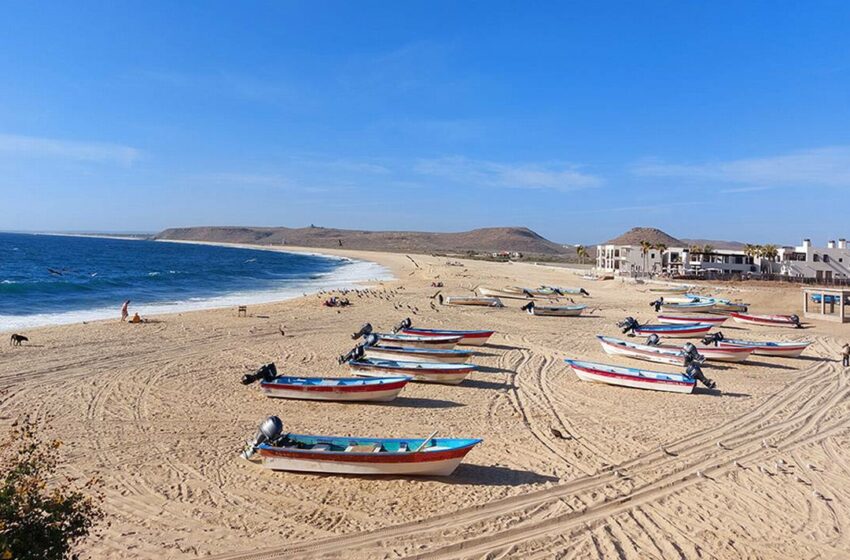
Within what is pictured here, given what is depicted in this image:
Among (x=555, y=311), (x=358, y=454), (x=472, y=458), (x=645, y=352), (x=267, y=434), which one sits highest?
(x=555, y=311)

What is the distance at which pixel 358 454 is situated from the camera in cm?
1012

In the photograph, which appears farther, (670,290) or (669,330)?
(670,290)

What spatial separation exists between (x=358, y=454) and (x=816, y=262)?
197 ft

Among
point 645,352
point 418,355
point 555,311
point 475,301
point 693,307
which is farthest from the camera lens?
point 693,307

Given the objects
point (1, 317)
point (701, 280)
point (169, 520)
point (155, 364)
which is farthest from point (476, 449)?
point (701, 280)

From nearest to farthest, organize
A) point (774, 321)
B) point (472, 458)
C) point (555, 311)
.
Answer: point (472, 458), point (774, 321), point (555, 311)

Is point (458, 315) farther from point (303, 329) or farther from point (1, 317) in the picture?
point (1, 317)

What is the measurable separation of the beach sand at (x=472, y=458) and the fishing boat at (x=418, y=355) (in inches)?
35.1

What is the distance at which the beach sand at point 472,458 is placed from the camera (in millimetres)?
8445

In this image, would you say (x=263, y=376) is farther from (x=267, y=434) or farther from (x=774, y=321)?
(x=774, y=321)

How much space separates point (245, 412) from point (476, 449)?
617 centimetres

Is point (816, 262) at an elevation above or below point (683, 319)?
above

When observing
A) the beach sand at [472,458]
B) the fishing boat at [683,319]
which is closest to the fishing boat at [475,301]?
the fishing boat at [683,319]

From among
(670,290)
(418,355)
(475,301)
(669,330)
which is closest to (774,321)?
(669,330)
